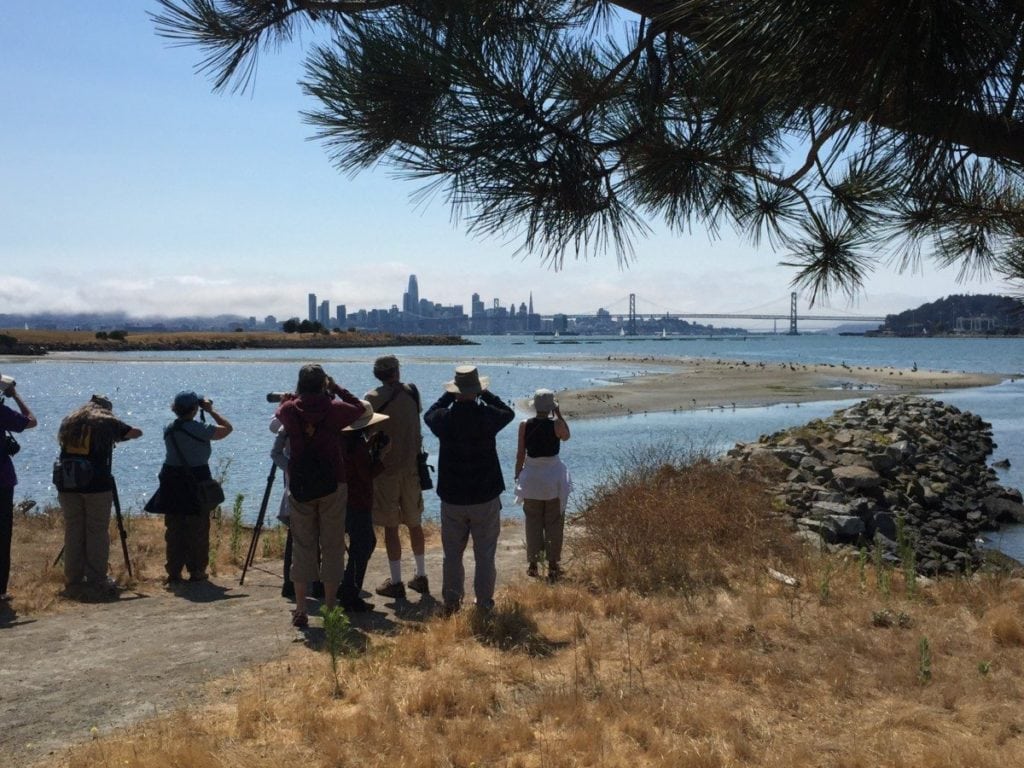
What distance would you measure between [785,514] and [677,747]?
28.0ft

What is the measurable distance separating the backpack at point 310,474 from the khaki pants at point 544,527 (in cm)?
226

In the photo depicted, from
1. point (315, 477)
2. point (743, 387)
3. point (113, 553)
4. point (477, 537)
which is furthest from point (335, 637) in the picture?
point (743, 387)

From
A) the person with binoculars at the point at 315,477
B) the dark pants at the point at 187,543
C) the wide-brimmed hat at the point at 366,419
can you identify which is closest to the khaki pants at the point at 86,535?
the dark pants at the point at 187,543

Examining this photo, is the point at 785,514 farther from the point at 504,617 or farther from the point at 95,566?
the point at 95,566

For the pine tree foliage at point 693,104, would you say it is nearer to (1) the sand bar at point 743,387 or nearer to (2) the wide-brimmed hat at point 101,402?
(2) the wide-brimmed hat at point 101,402

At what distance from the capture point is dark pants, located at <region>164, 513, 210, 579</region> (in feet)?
27.1

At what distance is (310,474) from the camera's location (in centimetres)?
633

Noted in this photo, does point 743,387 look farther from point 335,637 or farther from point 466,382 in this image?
point 335,637

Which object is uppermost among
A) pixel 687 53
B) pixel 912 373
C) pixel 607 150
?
pixel 687 53

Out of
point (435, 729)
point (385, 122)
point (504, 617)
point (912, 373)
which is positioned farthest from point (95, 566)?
point (912, 373)

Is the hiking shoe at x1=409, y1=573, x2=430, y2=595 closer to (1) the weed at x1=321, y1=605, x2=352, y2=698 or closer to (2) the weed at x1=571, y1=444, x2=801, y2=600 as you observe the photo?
(2) the weed at x1=571, y1=444, x2=801, y2=600

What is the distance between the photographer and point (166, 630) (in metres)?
6.61

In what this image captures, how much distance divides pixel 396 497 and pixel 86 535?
2646mm

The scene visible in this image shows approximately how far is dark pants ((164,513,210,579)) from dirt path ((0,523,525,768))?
0.22 meters
